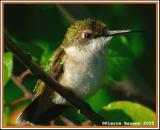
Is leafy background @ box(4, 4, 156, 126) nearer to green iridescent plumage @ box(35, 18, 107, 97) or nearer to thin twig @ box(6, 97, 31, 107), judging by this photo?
thin twig @ box(6, 97, 31, 107)

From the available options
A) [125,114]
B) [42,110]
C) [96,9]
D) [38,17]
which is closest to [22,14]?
[38,17]

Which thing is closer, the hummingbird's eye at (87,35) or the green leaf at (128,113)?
the green leaf at (128,113)

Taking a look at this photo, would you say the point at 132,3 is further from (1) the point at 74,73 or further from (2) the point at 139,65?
(1) the point at 74,73

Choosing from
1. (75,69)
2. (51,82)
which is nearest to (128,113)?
(75,69)

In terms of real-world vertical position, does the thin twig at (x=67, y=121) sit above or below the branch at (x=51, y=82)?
below

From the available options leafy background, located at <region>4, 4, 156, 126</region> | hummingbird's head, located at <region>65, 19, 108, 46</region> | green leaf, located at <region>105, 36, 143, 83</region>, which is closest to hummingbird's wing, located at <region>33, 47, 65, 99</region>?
leafy background, located at <region>4, 4, 156, 126</region>

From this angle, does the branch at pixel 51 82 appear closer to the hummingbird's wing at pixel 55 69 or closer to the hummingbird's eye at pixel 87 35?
the hummingbird's wing at pixel 55 69

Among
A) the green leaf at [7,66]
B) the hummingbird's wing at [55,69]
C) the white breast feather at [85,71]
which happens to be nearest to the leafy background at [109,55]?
the green leaf at [7,66]
